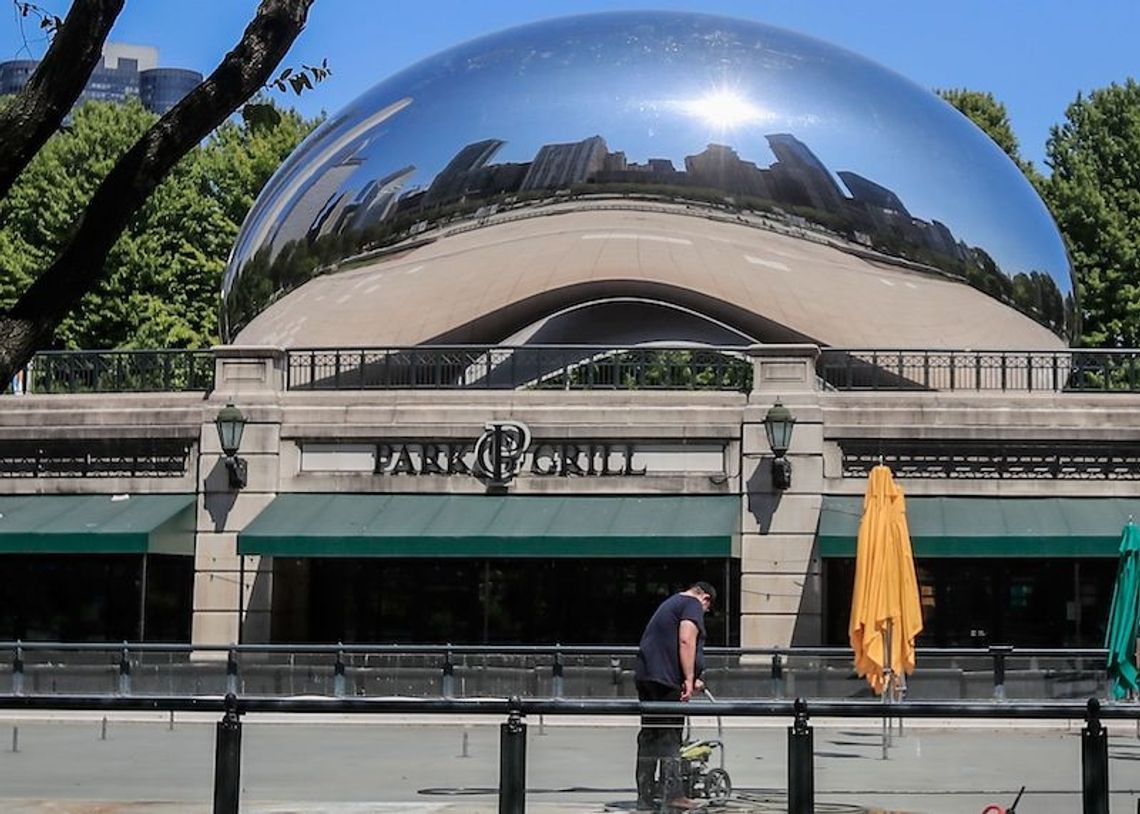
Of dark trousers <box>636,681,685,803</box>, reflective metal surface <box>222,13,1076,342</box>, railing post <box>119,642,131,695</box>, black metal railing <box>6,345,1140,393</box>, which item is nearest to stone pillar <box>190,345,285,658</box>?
black metal railing <box>6,345,1140,393</box>

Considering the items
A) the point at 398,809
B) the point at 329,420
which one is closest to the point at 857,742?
the point at 398,809

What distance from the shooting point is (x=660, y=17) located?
3441cm

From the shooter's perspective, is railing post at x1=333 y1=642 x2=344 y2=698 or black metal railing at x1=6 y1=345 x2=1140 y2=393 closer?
railing post at x1=333 y1=642 x2=344 y2=698

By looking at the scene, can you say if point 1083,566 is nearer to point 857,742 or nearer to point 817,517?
point 817,517

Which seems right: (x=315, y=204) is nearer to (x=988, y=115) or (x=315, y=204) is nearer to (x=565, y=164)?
(x=565, y=164)

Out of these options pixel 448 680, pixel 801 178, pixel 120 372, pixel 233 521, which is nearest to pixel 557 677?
pixel 448 680

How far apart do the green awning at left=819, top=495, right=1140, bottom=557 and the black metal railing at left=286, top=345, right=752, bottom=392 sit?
12.0 ft

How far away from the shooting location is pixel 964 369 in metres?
30.5

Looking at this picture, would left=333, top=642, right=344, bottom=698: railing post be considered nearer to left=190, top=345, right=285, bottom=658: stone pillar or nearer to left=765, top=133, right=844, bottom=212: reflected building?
left=190, top=345, right=285, bottom=658: stone pillar

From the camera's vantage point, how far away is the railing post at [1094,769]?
10492 millimetres

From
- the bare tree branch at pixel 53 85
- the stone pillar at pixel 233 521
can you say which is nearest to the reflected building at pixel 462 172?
the stone pillar at pixel 233 521

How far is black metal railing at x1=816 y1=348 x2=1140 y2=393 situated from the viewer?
30.0 m

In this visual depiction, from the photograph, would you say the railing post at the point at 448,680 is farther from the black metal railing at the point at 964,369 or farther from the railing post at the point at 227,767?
the railing post at the point at 227,767

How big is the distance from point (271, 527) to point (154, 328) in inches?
1043
